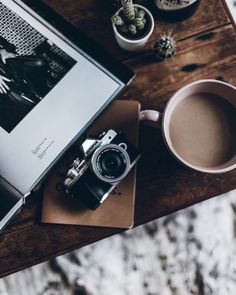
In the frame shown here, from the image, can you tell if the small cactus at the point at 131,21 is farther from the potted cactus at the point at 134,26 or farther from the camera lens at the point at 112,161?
the camera lens at the point at 112,161

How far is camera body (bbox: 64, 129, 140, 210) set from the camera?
1.86 feet

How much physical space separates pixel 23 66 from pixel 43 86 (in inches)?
1.5

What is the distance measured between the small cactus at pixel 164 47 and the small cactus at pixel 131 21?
0.12 feet

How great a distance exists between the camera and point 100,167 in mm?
568

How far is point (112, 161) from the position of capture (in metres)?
0.57

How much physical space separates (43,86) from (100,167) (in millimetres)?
132

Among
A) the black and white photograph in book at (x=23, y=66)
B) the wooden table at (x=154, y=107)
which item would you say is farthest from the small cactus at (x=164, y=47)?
the black and white photograph in book at (x=23, y=66)

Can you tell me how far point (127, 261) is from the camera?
810 millimetres

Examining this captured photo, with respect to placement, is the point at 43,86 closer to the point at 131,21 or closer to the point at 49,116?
the point at 49,116

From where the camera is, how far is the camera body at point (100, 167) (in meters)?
0.57

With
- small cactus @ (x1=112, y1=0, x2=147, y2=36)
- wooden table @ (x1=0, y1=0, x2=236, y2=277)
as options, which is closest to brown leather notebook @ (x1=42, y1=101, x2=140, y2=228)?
wooden table @ (x1=0, y1=0, x2=236, y2=277)

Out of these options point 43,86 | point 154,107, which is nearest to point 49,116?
point 43,86

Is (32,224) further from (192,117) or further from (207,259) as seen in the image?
(207,259)

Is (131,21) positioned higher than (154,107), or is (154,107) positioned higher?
(131,21)
